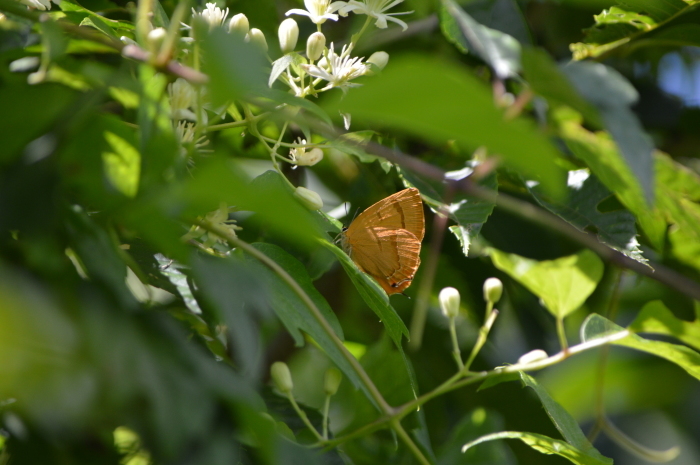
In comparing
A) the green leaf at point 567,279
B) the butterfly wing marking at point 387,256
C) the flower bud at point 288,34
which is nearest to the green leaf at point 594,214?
the green leaf at point 567,279

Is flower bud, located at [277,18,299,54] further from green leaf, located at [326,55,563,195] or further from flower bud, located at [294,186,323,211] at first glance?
green leaf, located at [326,55,563,195]

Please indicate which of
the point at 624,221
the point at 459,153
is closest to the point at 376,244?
the point at 459,153

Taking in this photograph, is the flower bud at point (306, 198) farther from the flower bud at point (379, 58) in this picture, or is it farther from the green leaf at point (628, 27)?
the green leaf at point (628, 27)

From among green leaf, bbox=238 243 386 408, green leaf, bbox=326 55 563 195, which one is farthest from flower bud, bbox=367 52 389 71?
green leaf, bbox=326 55 563 195

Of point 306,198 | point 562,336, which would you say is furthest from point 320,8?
point 562,336

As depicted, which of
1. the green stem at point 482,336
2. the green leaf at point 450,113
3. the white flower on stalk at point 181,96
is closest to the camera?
the green leaf at point 450,113

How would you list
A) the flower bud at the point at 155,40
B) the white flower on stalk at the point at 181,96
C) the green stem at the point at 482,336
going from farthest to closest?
1. the green stem at the point at 482,336
2. the white flower on stalk at the point at 181,96
3. the flower bud at the point at 155,40

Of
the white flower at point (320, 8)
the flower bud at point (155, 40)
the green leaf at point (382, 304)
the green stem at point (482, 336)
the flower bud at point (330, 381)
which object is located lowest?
the flower bud at point (330, 381)
